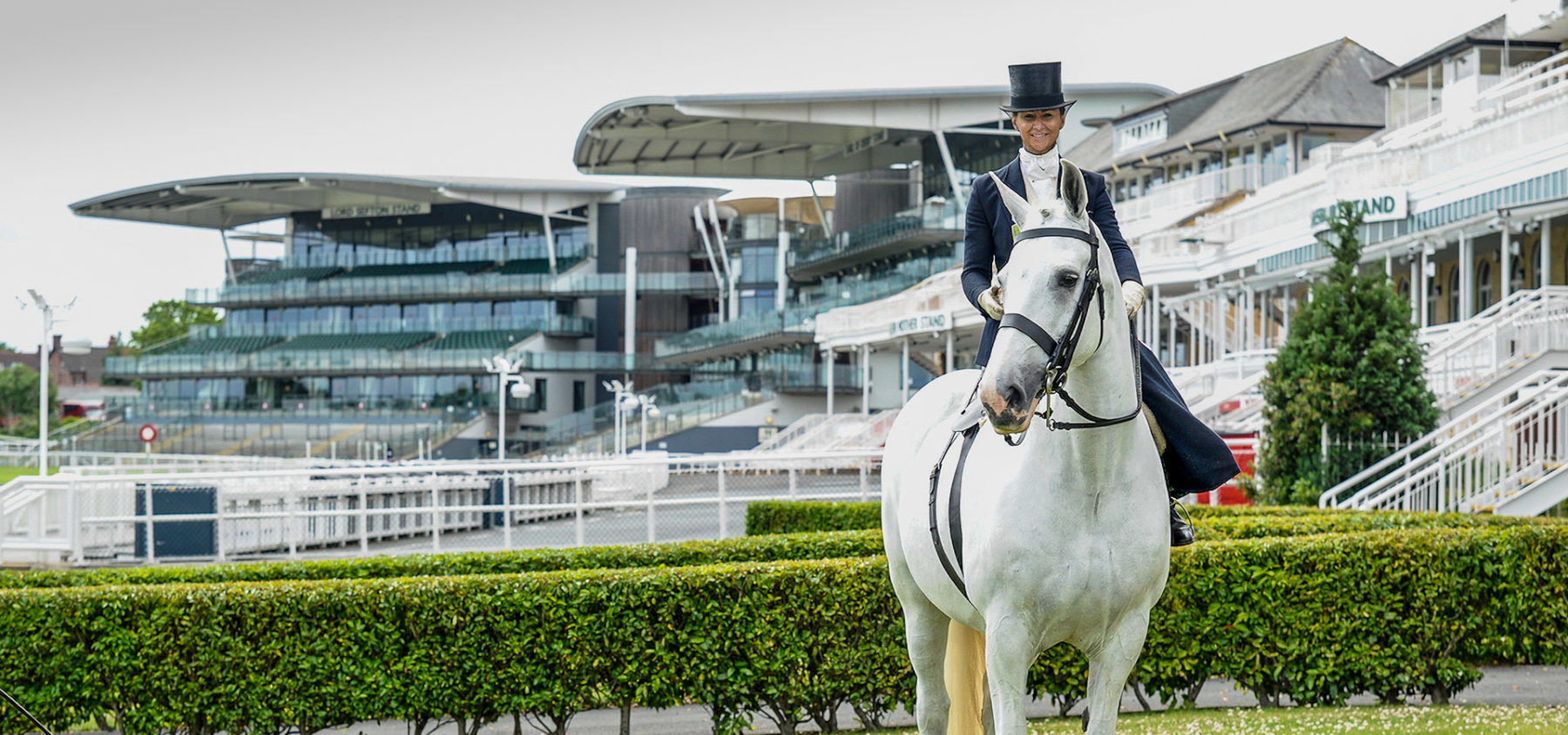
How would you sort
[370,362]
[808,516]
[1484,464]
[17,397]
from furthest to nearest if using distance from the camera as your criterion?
[17,397] → [370,362] → [808,516] → [1484,464]

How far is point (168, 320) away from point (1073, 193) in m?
122

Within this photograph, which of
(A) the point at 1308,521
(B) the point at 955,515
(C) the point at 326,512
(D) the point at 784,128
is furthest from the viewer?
(D) the point at 784,128

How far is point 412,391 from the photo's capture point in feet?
272

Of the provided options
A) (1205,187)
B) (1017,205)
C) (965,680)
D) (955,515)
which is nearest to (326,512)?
(965,680)

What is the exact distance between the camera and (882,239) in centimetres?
7131

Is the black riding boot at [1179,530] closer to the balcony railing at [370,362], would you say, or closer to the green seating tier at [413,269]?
the balcony railing at [370,362]

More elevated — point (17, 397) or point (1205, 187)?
point (1205, 187)

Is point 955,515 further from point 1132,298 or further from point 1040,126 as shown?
point 1040,126

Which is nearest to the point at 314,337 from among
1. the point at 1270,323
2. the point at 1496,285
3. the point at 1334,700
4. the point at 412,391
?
the point at 412,391

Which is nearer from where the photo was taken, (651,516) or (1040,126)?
(1040,126)

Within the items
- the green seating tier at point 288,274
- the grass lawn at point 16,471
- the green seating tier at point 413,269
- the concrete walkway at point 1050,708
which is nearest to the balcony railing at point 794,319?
the green seating tier at point 413,269

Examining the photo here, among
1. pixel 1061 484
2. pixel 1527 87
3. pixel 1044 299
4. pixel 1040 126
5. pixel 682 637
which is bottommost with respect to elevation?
pixel 682 637

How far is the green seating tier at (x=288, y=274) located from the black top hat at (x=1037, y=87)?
93714 mm

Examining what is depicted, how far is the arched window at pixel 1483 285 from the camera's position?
1166 inches
